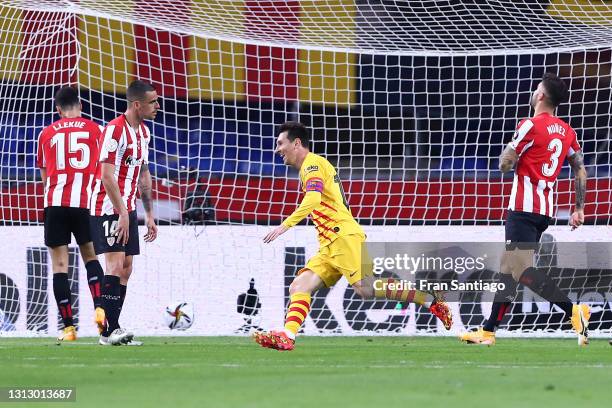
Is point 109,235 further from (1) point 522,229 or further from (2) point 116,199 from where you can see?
(1) point 522,229

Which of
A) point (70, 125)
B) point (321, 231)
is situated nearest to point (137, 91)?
point (70, 125)

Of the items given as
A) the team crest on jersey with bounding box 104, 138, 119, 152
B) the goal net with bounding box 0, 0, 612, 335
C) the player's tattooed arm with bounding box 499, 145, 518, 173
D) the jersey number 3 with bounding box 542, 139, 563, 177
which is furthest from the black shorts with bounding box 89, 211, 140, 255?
the jersey number 3 with bounding box 542, 139, 563, 177

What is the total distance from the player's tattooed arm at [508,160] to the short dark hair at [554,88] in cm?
49

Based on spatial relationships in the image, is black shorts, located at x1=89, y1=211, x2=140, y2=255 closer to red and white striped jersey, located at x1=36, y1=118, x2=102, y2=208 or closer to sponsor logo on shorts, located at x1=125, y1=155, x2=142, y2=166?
sponsor logo on shorts, located at x1=125, y1=155, x2=142, y2=166

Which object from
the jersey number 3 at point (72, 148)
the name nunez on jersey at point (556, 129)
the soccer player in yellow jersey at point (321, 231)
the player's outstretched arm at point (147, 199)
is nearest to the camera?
the soccer player in yellow jersey at point (321, 231)

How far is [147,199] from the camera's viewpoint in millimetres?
9430

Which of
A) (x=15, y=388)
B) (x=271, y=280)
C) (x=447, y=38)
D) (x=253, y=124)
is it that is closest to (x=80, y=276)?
(x=271, y=280)

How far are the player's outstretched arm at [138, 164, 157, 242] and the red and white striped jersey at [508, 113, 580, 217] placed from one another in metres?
2.54

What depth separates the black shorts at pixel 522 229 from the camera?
898 centimetres

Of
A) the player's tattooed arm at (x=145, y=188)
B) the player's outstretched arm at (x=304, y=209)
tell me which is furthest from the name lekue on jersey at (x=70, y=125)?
the player's outstretched arm at (x=304, y=209)

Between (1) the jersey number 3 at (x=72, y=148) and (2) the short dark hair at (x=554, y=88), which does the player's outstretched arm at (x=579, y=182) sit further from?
(1) the jersey number 3 at (x=72, y=148)

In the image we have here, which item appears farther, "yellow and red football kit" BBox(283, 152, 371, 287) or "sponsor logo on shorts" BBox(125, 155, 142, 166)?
"sponsor logo on shorts" BBox(125, 155, 142, 166)

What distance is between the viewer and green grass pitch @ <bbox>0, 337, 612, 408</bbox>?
204 inches

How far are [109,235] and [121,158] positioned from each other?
1.77 feet
